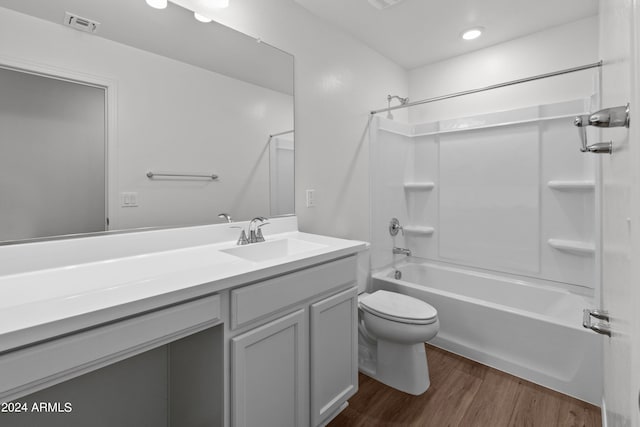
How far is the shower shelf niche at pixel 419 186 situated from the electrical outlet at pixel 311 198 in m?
1.23

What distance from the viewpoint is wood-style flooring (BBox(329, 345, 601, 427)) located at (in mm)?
1500

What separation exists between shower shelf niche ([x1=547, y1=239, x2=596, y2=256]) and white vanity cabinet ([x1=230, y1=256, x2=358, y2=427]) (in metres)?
1.70

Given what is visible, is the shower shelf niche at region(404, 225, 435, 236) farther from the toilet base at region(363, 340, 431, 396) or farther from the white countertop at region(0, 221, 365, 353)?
the white countertop at region(0, 221, 365, 353)

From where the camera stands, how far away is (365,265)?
2.40m

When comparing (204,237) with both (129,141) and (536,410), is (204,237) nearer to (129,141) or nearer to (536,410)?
(129,141)

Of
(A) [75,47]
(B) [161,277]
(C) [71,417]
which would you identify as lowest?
(C) [71,417]

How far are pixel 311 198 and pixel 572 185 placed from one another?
6.02 feet

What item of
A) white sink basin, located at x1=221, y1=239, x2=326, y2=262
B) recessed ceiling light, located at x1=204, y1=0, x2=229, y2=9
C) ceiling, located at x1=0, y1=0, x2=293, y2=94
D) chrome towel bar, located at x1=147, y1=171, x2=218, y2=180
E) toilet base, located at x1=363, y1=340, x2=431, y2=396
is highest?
recessed ceiling light, located at x1=204, y1=0, x2=229, y2=9

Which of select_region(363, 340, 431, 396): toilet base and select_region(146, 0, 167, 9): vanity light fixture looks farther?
select_region(363, 340, 431, 396): toilet base

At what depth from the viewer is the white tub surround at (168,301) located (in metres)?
0.65

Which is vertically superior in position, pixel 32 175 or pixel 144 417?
pixel 32 175

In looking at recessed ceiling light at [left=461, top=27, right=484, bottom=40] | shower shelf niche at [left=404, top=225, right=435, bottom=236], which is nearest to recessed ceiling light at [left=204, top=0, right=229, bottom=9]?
recessed ceiling light at [left=461, top=27, right=484, bottom=40]

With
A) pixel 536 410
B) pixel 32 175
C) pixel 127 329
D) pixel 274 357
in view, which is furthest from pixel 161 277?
pixel 536 410

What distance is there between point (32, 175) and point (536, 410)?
253 centimetres
